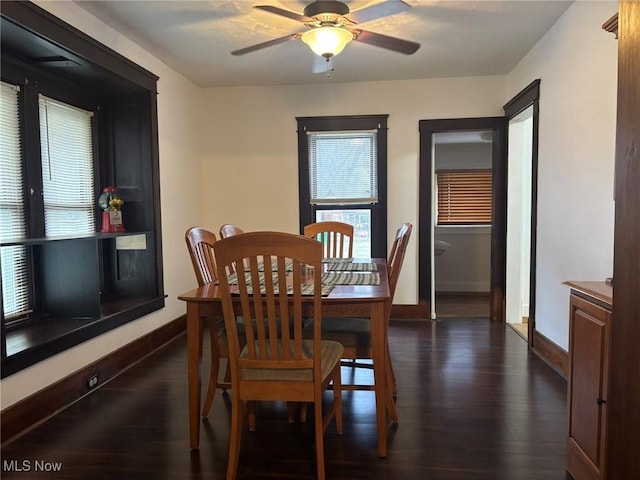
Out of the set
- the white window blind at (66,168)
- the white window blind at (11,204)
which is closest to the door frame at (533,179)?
the white window blind at (66,168)

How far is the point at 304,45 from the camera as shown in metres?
3.37

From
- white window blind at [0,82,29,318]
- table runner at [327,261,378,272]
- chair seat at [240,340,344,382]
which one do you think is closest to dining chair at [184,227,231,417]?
chair seat at [240,340,344,382]

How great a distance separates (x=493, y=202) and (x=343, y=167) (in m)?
1.59

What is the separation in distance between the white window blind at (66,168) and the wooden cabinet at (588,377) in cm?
319

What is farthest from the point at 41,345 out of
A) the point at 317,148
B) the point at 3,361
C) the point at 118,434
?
the point at 317,148

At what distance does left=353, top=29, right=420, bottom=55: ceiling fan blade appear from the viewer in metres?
2.48

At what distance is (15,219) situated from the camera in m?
2.60

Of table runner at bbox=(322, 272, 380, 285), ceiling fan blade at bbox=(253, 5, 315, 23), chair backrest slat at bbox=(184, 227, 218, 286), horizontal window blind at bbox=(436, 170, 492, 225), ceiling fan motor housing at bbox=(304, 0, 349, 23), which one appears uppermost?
ceiling fan motor housing at bbox=(304, 0, 349, 23)

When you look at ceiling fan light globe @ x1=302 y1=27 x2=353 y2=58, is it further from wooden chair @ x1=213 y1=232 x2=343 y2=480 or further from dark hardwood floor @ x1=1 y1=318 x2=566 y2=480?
dark hardwood floor @ x1=1 y1=318 x2=566 y2=480

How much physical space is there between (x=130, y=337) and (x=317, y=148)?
259cm

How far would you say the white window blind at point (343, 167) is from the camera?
443 cm

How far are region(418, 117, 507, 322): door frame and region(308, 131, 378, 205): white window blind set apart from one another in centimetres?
52

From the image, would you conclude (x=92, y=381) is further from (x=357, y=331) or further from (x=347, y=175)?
(x=347, y=175)

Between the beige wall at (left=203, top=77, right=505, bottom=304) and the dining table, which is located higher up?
the beige wall at (left=203, top=77, right=505, bottom=304)
